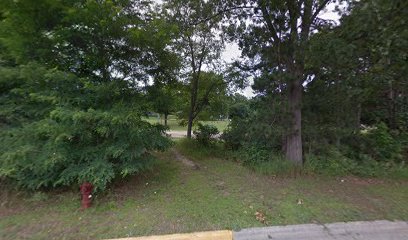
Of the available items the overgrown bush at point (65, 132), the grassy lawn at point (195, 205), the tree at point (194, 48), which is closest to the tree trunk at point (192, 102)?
the tree at point (194, 48)

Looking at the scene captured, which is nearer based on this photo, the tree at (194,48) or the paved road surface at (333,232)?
the paved road surface at (333,232)

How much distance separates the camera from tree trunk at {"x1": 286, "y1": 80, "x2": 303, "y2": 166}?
20.9 ft

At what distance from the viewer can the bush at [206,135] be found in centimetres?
934

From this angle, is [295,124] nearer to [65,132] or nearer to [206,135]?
[206,135]

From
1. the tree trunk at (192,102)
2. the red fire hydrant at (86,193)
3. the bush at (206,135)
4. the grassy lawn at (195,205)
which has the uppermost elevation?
the tree trunk at (192,102)

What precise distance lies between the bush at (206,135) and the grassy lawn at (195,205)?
352 centimetres

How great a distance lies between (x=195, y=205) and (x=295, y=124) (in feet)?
12.0

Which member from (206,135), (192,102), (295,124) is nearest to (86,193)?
(295,124)

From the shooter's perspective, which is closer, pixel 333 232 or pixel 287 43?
pixel 333 232

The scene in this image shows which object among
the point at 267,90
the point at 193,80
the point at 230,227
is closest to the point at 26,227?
the point at 230,227

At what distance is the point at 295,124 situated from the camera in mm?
6414

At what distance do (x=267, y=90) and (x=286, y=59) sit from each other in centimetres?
110

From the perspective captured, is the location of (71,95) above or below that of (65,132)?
above

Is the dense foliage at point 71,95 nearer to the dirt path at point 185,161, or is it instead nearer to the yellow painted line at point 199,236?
the yellow painted line at point 199,236
